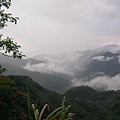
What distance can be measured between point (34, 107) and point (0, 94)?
504 ft

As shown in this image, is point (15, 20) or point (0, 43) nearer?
point (0, 43)

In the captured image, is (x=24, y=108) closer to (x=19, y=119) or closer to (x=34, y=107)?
(x=19, y=119)

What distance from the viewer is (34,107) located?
245 inches

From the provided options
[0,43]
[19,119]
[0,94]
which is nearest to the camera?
[0,43]

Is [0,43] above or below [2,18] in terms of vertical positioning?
below

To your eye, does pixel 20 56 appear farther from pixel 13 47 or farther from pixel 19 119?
pixel 19 119

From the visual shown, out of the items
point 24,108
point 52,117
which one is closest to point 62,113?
point 52,117

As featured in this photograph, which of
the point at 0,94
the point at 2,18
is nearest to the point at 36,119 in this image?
the point at 2,18

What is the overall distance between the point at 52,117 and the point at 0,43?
6.85 m

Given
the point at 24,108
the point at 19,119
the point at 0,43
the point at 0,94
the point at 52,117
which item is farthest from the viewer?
the point at 24,108

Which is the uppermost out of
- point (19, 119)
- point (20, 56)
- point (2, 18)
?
point (2, 18)

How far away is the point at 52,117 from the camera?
5949mm

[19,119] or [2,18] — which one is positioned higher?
[2,18]

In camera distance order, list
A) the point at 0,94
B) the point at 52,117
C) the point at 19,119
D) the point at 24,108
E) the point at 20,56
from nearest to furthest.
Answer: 1. the point at 52,117
2. the point at 20,56
3. the point at 19,119
4. the point at 0,94
5. the point at 24,108
